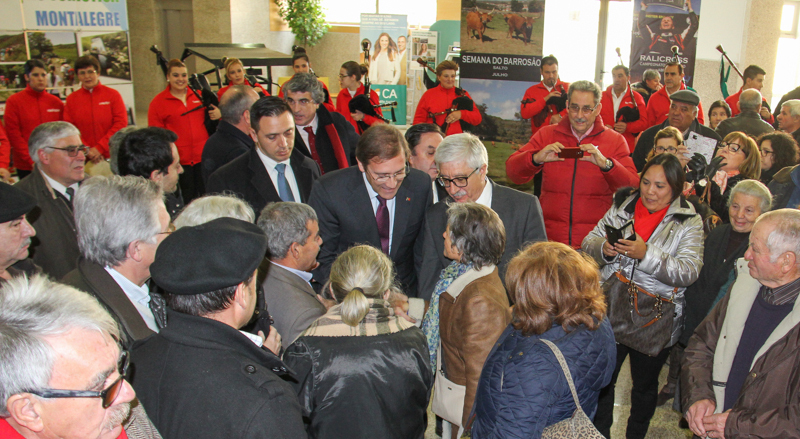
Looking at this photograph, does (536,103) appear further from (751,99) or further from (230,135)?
(230,135)

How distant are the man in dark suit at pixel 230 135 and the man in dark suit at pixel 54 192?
880 mm

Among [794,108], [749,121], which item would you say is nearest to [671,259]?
[749,121]

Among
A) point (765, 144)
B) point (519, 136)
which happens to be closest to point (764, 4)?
point (519, 136)

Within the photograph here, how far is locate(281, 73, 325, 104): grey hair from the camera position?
156 inches

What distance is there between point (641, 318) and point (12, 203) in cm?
286

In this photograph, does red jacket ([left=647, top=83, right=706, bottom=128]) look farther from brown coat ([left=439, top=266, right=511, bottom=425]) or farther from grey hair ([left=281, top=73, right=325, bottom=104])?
brown coat ([left=439, top=266, right=511, bottom=425])

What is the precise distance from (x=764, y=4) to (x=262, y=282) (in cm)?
1051

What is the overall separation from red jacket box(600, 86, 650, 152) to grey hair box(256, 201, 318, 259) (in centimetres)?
502

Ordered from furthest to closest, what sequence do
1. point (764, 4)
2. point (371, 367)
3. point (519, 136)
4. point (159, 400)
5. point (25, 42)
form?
1. point (764, 4)
2. point (519, 136)
3. point (25, 42)
4. point (371, 367)
5. point (159, 400)

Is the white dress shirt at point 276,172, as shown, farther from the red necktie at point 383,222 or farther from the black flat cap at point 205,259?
the black flat cap at point 205,259

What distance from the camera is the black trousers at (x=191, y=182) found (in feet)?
18.8

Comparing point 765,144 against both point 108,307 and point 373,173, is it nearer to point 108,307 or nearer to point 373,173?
point 373,173

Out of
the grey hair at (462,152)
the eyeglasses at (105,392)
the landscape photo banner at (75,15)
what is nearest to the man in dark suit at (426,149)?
the grey hair at (462,152)

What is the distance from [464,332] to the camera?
2.08 meters
